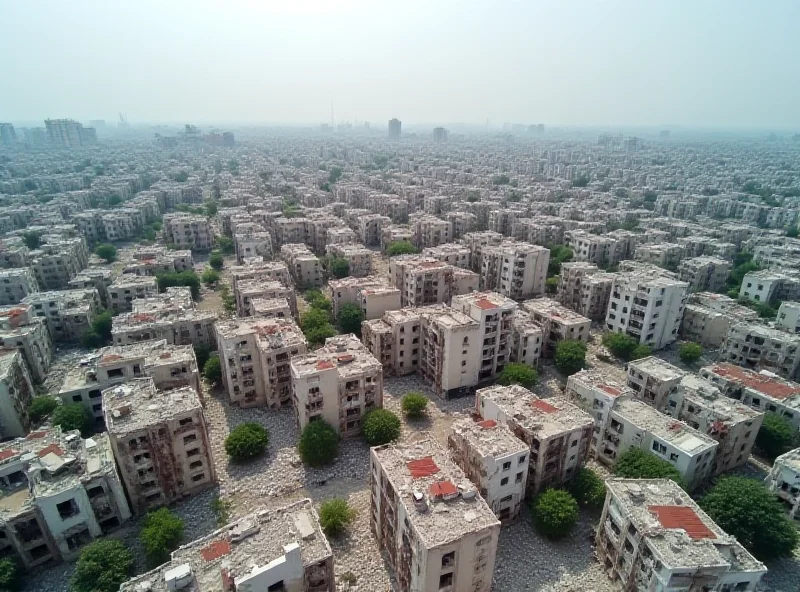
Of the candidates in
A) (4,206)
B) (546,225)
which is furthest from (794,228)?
(4,206)

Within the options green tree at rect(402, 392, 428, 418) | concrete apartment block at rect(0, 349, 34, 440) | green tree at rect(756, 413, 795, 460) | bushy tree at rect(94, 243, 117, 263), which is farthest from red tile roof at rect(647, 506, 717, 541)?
bushy tree at rect(94, 243, 117, 263)

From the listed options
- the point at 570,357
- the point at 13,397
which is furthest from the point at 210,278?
the point at 570,357

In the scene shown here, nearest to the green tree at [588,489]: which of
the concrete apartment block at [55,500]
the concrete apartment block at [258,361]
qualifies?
the concrete apartment block at [258,361]

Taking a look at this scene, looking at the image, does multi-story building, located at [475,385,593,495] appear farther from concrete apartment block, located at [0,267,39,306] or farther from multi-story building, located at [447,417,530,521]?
concrete apartment block, located at [0,267,39,306]

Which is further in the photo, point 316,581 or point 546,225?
point 546,225

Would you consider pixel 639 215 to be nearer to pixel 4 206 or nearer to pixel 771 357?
pixel 771 357

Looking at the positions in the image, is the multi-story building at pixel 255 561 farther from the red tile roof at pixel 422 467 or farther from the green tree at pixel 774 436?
the green tree at pixel 774 436
